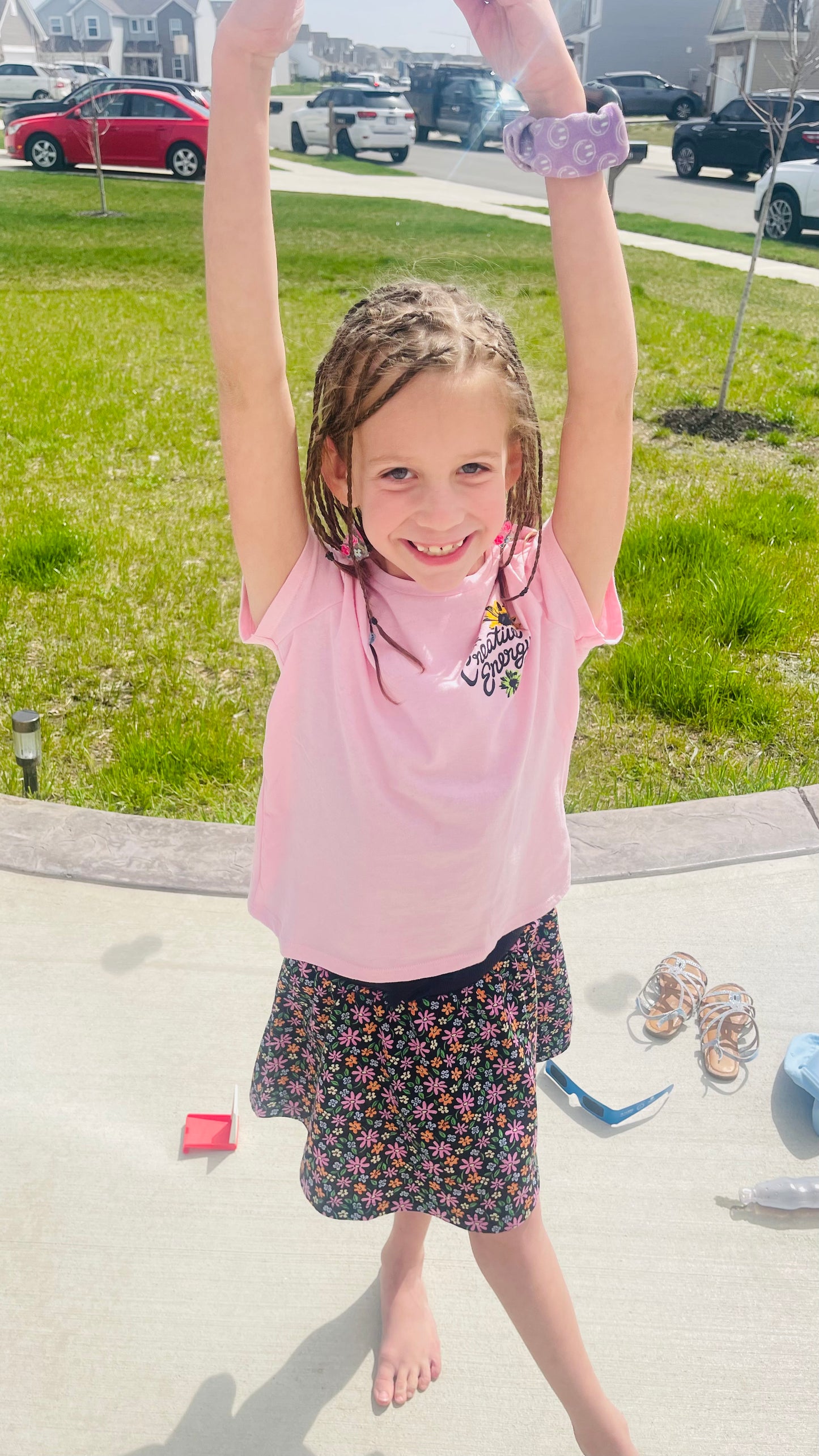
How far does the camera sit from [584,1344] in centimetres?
164

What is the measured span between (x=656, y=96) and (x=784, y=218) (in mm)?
12234

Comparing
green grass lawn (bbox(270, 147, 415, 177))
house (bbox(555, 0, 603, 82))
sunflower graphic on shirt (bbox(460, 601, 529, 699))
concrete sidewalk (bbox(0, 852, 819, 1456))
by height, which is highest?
house (bbox(555, 0, 603, 82))

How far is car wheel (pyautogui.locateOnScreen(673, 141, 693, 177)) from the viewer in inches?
728

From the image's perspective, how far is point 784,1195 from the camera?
1.87 metres

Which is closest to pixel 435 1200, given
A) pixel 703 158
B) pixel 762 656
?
pixel 762 656

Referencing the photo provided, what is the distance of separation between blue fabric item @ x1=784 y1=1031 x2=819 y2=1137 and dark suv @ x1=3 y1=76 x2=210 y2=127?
15.4 m

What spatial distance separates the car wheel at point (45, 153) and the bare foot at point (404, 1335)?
17719 mm

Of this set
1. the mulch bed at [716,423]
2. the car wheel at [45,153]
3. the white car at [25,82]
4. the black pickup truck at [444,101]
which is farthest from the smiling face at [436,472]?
the white car at [25,82]

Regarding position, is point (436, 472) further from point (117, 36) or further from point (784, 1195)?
point (117, 36)

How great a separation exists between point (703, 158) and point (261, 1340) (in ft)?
64.8

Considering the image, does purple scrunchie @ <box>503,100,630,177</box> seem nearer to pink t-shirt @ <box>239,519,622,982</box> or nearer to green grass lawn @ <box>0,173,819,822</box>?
green grass lawn @ <box>0,173,819,822</box>

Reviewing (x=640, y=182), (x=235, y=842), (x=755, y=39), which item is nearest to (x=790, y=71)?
(x=755, y=39)

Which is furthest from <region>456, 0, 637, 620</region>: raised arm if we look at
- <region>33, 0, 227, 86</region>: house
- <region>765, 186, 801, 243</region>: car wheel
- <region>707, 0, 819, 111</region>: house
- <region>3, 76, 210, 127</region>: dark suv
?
<region>3, 76, 210, 127</region>: dark suv

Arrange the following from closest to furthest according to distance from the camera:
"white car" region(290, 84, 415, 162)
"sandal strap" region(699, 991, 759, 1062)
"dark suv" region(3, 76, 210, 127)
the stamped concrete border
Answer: "sandal strap" region(699, 991, 759, 1062) → the stamped concrete border → "dark suv" region(3, 76, 210, 127) → "white car" region(290, 84, 415, 162)
